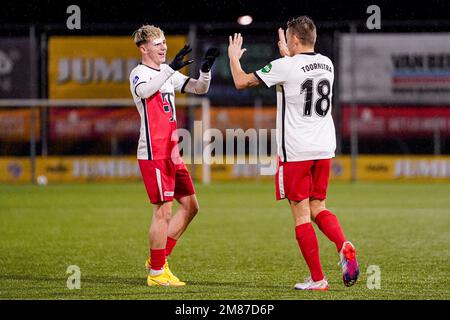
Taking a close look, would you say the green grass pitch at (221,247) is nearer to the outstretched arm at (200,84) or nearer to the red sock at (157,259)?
the red sock at (157,259)

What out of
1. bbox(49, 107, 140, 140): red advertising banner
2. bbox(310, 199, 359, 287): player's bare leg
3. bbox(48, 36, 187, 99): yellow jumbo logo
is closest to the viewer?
bbox(310, 199, 359, 287): player's bare leg

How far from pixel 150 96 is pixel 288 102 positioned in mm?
1058

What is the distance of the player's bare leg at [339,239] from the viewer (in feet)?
21.4

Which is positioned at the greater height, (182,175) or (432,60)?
(432,60)

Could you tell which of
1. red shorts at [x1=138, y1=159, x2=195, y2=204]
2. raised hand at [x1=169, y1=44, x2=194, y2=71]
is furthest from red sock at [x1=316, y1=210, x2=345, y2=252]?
raised hand at [x1=169, y1=44, x2=194, y2=71]

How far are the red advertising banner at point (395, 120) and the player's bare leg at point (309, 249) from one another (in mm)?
16290

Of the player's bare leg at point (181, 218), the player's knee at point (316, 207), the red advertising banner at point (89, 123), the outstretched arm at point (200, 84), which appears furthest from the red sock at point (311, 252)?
the red advertising banner at point (89, 123)

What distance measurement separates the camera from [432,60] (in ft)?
75.3

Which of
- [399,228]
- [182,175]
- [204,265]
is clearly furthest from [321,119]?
[399,228]

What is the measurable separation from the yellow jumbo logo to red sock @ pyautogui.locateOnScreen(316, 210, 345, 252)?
1673 centimetres

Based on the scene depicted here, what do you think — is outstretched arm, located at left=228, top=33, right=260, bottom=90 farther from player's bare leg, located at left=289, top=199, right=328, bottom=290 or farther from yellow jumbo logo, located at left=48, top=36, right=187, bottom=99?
yellow jumbo logo, located at left=48, top=36, right=187, bottom=99

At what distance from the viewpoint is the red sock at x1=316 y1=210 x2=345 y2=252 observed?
22.4 ft

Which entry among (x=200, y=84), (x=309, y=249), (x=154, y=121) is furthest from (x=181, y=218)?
(x=309, y=249)
